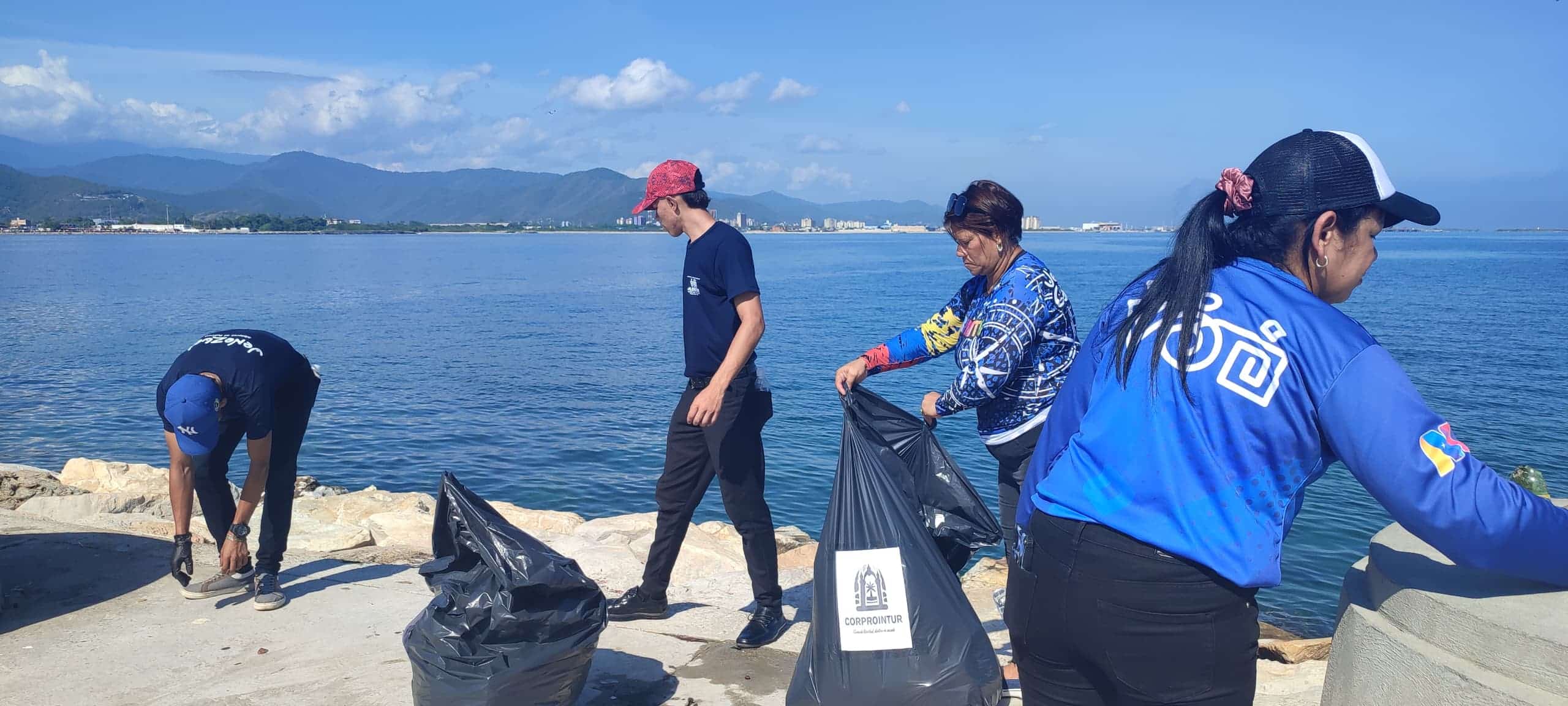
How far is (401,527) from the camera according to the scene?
920 cm

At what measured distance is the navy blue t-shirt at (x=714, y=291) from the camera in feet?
14.3

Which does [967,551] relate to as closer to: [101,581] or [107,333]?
[101,581]

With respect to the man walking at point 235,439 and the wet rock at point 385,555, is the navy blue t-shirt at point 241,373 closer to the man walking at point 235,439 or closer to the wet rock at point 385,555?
the man walking at point 235,439

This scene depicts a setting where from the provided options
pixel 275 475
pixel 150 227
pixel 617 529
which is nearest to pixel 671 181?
pixel 275 475

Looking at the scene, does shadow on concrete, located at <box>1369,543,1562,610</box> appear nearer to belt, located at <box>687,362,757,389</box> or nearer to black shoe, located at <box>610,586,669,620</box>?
belt, located at <box>687,362,757,389</box>

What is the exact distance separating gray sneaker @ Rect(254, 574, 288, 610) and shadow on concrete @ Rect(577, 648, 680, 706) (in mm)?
1814

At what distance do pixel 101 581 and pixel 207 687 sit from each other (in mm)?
1801

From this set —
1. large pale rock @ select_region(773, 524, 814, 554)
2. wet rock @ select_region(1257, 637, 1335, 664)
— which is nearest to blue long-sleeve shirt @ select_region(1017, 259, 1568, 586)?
wet rock @ select_region(1257, 637, 1335, 664)

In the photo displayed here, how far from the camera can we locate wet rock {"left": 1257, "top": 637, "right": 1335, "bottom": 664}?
529cm

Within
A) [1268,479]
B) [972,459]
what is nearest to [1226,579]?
[1268,479]

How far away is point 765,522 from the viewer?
4.54 metres

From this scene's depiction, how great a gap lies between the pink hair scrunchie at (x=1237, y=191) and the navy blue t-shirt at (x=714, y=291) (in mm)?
2588

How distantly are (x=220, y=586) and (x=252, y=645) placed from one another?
748 mm

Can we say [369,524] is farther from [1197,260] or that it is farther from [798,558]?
[1197,260]
